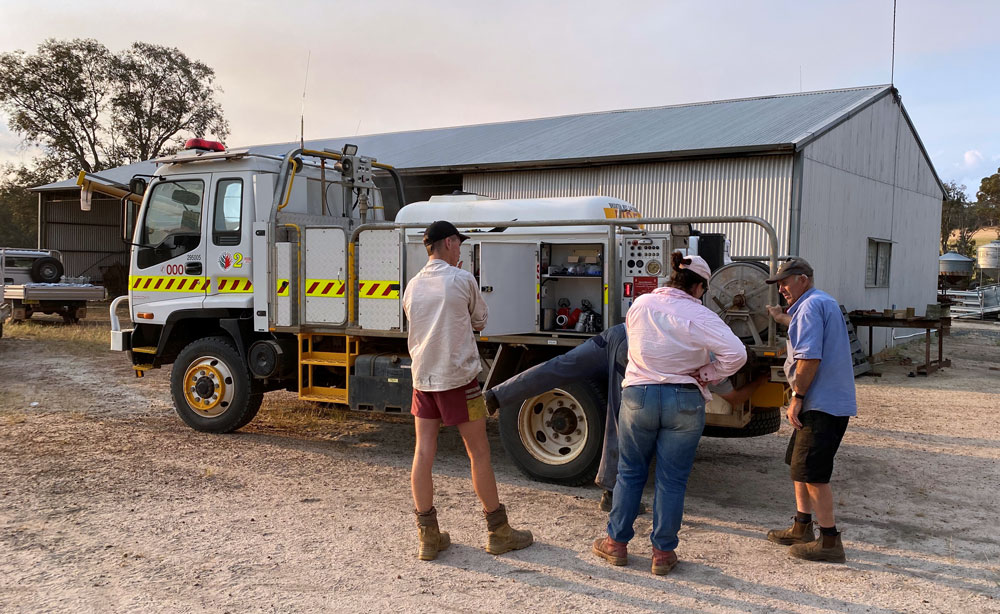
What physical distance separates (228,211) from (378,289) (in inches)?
78.7

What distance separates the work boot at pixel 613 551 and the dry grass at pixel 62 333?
45.8ft

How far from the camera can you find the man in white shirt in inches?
180

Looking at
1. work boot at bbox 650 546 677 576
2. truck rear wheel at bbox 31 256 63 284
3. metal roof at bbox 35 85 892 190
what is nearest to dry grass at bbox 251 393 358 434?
work boot at bbox 650 546 677 576

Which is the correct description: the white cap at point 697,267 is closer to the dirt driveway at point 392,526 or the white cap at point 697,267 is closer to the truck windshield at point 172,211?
the dirt driveway at point 392,526

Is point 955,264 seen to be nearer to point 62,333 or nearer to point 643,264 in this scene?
point 62,333

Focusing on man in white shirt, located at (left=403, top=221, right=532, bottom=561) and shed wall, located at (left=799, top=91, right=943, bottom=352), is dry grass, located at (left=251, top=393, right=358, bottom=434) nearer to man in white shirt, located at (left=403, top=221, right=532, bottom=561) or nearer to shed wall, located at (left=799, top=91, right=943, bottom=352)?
man in white shirt, located at (left=403, top=221, right=532, bottom=561)

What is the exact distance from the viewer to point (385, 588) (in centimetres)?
421

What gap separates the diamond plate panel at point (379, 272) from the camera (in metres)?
6.82

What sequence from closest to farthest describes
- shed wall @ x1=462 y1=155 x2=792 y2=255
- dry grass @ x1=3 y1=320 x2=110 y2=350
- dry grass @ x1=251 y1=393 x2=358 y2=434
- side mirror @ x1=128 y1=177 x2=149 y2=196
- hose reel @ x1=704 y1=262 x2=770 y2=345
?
hose reel @ x1=704 y1=262 x2=770 y2=345 < side mirror @ x1=128 y1=177 x2=149 y2=196 < dry grass @ x1=251 y1=393 x2=358 y2=434 < shed wall @ x1=462 y1=155 x2=792 y2=255 < dry grass @ x1=3 y1=320 x2=110 y2=350

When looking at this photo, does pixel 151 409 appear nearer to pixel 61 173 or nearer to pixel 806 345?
pixel 806 345

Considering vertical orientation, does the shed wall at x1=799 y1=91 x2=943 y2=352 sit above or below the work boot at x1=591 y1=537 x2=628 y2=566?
above

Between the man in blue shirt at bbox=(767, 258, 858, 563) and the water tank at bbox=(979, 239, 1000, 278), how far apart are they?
47.2 meters

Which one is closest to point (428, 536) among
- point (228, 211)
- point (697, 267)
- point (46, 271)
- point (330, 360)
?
point (697, 267)

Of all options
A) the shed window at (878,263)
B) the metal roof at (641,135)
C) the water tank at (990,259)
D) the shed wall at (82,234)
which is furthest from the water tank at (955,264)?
the shed wall at (82,234)
